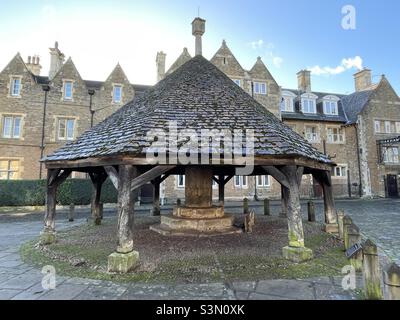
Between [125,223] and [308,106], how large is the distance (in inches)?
993

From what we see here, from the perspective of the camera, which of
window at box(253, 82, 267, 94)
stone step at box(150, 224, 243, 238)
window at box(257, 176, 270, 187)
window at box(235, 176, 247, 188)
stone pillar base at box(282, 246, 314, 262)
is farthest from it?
window at box(253, 82, 267, 94)

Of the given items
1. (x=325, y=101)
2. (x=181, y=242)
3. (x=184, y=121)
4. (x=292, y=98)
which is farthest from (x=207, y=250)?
(x=325, y=101)

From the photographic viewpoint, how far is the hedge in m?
16.8

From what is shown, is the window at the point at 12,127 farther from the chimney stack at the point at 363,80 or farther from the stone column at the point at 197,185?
the chimney stack at the point at 363,80

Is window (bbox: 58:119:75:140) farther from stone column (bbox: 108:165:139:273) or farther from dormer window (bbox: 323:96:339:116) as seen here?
dormer window (bbox: 323:96:339:116)

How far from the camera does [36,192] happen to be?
17.0 m

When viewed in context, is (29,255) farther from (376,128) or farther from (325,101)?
(376,128)

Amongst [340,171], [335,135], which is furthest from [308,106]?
[340,171]

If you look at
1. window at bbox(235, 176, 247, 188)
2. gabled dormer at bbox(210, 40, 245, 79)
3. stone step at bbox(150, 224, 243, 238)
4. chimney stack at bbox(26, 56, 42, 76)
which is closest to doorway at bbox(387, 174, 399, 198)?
window at bbox(235, 176, 247, 188)

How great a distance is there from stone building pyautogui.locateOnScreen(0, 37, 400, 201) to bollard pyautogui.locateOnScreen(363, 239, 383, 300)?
17.8 metres

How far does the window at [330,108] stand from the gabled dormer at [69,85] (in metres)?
23.4

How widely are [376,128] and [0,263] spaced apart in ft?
100
